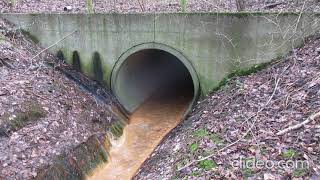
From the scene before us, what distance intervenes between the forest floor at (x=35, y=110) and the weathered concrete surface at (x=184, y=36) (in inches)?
35.9

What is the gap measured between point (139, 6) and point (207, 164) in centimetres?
1056

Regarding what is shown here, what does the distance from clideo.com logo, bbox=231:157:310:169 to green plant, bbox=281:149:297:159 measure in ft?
0.39

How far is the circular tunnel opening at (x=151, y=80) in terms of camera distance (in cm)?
1234

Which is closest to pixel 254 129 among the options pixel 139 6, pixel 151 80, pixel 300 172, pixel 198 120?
pixel 300 172

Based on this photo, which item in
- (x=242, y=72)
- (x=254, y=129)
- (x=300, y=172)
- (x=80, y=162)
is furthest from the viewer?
(x=242, y=72)

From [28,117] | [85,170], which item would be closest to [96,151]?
[85,170]

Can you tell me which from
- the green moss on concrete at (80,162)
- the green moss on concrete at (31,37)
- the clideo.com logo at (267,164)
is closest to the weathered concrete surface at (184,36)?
the green moss on concrete at (31,37)

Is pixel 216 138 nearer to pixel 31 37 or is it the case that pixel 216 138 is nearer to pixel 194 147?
pixel 194 147

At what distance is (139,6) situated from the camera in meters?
15.5

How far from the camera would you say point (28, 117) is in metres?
8.40

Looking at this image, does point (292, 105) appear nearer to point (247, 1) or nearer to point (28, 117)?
point (28, 117)

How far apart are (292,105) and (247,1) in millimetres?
8717

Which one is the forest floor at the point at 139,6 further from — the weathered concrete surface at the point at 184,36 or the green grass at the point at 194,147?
the green grass at the point at 194,147

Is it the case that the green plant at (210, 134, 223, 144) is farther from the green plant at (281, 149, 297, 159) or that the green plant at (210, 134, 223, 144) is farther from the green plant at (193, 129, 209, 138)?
the green plant at (281, 149, 297, 159)
